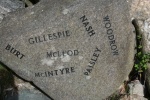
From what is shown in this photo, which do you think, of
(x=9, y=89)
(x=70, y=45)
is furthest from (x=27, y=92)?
(x=70, y=45)

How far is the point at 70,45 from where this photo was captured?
5.30 m

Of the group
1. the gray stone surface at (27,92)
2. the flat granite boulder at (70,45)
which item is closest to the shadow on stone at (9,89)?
the gray stone surface at (27,92)

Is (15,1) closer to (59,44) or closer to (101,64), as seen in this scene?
(59,44)

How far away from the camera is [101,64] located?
5.41m

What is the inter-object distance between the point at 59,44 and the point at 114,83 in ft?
2.85

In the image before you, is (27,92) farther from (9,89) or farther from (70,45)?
(70,45)

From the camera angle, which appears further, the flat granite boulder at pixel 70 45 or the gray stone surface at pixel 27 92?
the gray stone surface at pixel 27 92

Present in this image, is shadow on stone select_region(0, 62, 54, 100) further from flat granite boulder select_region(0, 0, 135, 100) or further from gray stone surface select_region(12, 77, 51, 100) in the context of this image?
flat granite boulder select_region(0, 0, 135, 100)

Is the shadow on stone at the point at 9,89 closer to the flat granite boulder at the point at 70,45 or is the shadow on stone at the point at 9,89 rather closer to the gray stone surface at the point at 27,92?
the gray stone surface at the point at 27,92

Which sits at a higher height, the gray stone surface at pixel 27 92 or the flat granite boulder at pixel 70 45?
the flat granite boulder at pixel 70 45

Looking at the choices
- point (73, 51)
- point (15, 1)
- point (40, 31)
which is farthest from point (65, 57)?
point (15, 1)

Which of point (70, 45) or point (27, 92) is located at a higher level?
point (70, 45)

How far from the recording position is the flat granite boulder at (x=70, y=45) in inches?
205

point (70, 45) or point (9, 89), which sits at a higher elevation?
point (70, 45)
